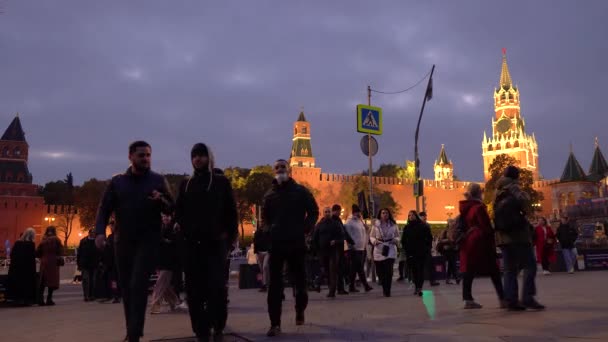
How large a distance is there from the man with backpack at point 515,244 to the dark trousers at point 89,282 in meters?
8.64

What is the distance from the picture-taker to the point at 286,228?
5.71m

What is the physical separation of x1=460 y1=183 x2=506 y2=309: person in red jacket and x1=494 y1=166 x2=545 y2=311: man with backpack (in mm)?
198

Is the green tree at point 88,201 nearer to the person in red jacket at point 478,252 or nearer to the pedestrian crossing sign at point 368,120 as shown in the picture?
the pedestrian crossing sign at point 368,120

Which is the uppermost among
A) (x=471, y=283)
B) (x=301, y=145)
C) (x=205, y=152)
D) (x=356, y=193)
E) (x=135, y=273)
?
(x=301, y=145)

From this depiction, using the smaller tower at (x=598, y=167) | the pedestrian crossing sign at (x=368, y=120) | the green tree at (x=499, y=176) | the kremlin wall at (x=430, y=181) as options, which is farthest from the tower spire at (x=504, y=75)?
the pedestrian crossing sign at (x=368, y=120)

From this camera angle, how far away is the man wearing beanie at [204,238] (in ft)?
15.5

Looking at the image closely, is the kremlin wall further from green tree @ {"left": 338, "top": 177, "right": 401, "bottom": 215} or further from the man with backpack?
the man with backpack

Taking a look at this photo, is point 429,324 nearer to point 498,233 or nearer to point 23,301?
point 498,233

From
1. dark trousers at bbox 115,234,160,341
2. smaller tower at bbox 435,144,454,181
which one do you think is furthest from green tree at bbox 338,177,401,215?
dark trousers at bbox 115,234,160,341

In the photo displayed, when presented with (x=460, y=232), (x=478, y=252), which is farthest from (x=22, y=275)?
(x=478, y=252)

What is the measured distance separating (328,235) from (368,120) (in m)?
6.03

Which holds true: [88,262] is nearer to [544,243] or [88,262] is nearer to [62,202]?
[544,243]

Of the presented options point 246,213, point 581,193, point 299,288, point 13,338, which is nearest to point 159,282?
point 13,338

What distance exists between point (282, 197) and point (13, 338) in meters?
3.44
